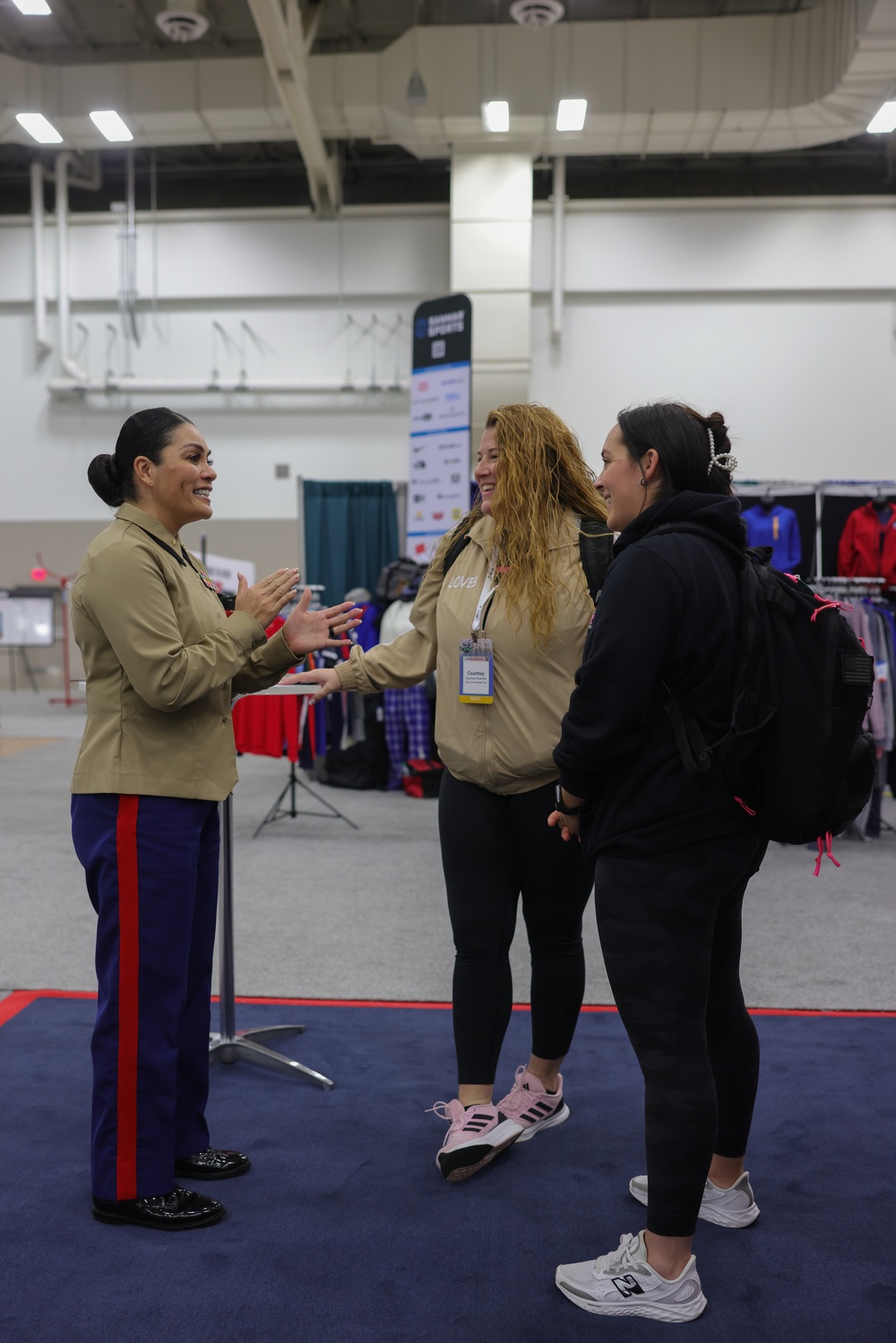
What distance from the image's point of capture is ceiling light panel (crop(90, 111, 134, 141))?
8.50 m

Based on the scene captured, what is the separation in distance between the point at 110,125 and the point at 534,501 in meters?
8.50

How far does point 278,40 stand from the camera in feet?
24.2

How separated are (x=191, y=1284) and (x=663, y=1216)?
0.76m

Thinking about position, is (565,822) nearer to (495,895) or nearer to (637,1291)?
(495,895)

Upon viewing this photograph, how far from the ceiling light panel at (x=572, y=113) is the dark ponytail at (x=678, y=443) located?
7616mm

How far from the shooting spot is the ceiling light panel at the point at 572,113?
8039 mm

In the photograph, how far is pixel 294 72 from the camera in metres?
7.89

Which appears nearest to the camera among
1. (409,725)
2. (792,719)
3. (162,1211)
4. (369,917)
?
(792,719)

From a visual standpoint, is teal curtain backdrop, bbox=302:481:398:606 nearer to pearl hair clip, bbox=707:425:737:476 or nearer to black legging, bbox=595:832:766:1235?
pearl hair clip, bbox=707:425:737:476

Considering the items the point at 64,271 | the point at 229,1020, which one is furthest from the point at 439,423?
the point at 64,271

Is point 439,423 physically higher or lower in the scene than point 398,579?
higher

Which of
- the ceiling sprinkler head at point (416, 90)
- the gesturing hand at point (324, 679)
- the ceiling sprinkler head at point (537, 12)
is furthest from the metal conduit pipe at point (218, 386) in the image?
the gesturing hand at point (324, 679)

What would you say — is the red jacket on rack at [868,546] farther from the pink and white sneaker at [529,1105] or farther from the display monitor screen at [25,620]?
the display monitor screen at [25,620]

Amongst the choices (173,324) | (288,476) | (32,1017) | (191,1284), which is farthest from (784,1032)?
(173,324)
